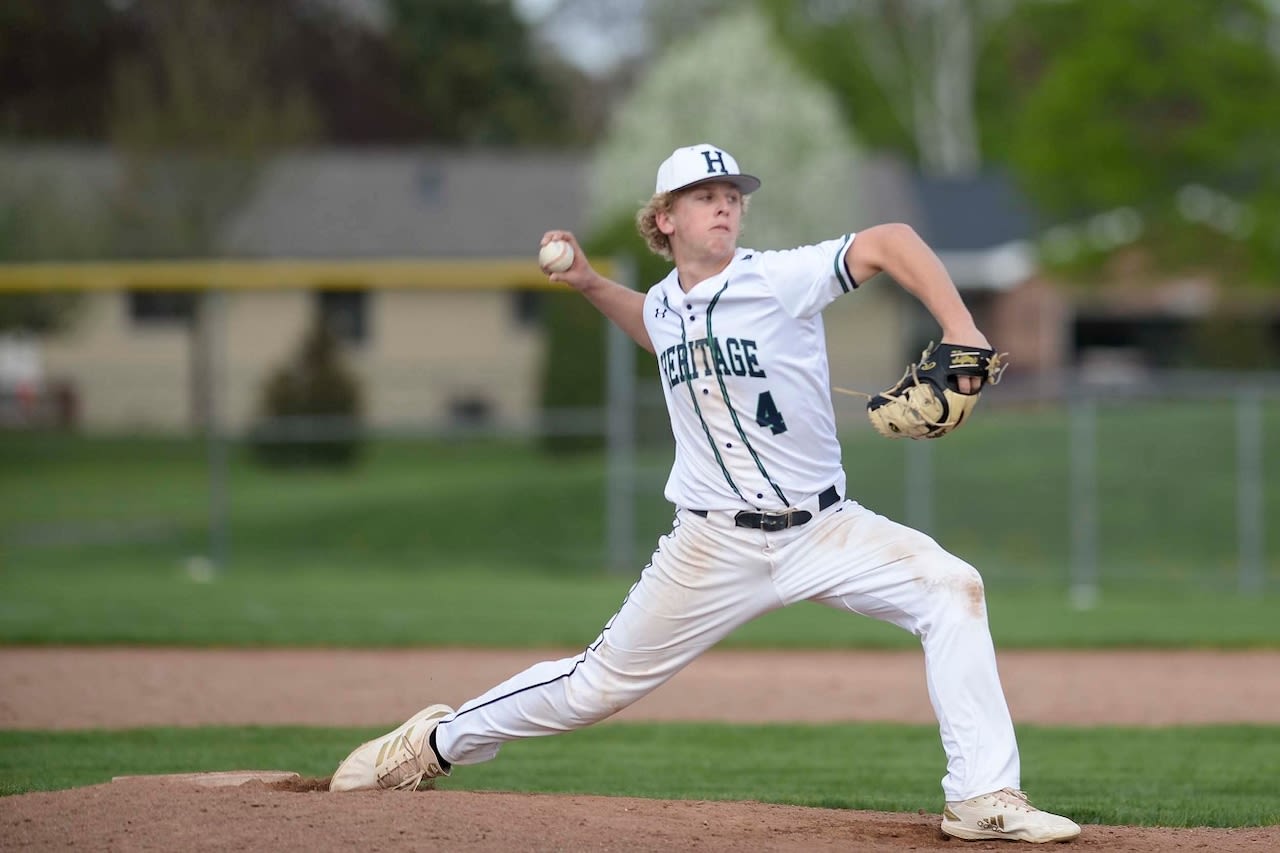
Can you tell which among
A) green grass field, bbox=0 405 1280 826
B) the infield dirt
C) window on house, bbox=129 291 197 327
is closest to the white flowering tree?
green grass field, bbox=0 405 1280 826

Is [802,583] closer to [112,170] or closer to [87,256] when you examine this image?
[87,256]

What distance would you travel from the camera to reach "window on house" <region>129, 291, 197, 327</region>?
19.0 m

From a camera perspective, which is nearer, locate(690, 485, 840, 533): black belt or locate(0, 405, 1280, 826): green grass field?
locate(690, 485, 840, 533): black belt

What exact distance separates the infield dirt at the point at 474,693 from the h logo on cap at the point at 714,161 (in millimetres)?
1956

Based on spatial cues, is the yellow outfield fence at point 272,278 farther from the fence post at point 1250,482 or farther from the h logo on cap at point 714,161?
the h logo on cap at point 714,161

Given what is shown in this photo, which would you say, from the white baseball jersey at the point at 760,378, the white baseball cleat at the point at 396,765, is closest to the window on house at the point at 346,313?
the white baseball cleat at the point at 396,765

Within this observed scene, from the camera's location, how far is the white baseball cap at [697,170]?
16.4ft

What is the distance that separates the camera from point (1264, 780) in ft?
21.6

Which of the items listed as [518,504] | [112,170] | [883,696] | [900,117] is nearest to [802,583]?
[883,696]

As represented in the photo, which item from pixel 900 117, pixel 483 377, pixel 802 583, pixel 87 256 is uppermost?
pixel 900 117

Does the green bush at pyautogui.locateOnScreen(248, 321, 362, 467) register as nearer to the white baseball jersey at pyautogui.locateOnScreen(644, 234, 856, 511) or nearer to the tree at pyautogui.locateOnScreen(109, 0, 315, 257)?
the tree at pyautogui.locateOnScreen(109, 0, 315, 257)

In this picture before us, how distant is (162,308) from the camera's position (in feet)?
64.1

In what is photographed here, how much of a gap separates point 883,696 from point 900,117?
3859 centimetres

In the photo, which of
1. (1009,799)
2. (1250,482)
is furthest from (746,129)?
(1009,799)
